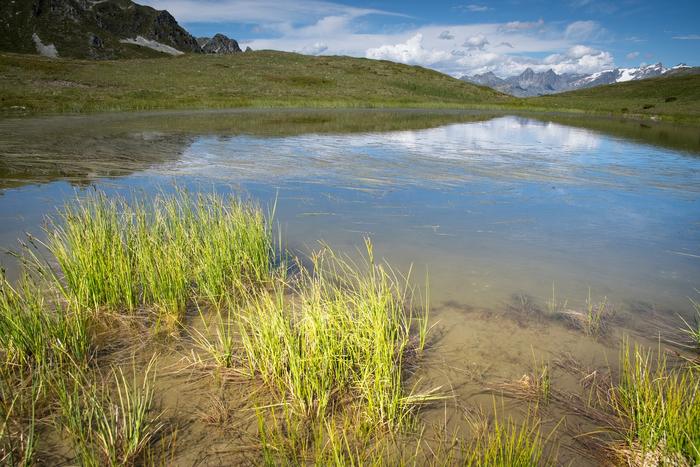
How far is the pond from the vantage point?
4.12 metres

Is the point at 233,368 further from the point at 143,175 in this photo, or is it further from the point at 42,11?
the point at 42,11

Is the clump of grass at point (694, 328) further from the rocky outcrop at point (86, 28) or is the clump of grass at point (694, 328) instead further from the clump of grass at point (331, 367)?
the rocky outcrop at point (86, 28)

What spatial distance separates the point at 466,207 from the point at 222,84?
38691 mm

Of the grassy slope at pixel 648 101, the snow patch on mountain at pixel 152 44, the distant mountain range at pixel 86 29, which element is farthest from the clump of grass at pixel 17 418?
the snow patch on mountain at pixel 152 44

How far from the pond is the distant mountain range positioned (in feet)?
403

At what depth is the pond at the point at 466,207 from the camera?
4117 millimetres

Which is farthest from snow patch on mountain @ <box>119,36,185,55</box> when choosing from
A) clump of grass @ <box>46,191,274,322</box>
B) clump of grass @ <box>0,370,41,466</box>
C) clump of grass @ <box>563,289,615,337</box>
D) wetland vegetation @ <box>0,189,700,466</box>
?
clump of grass @ <box>563,289,615,337</box>

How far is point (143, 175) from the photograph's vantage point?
9812 millimetres

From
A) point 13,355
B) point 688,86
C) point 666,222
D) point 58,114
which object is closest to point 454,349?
point 13,355

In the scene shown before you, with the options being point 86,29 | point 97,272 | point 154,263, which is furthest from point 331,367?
point 86,29

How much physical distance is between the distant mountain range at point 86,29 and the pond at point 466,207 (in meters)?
123

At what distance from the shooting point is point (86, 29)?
126 metres

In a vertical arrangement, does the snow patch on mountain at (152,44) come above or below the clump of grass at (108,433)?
above

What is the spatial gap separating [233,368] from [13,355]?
1.54 m
